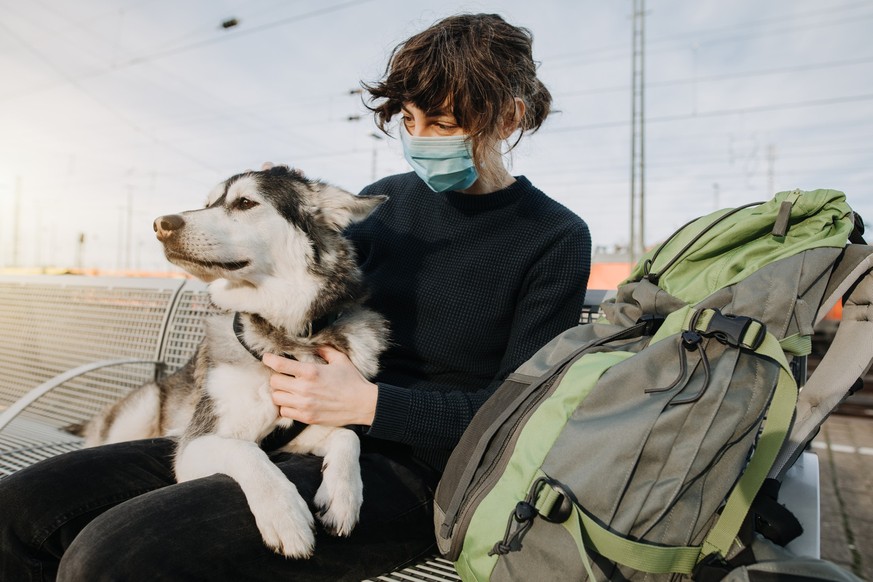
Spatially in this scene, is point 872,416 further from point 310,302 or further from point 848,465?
point 310,302

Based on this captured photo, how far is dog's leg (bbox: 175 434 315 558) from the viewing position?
137cm

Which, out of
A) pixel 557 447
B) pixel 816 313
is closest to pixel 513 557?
pixel 557 447

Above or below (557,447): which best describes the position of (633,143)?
above

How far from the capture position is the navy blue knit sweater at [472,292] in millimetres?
1925

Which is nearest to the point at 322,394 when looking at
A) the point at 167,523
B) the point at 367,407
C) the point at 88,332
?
the point at 367,407

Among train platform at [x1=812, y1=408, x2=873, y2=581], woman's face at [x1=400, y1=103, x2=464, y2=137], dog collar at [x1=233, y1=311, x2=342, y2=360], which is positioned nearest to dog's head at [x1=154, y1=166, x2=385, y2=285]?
dog collar at [x1=233, y1=311, x2=342, y2=360]

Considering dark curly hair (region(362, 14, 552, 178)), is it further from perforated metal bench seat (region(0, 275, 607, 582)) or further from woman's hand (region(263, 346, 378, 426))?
perforated metal bench seat (region(0, 275, 607, 582))

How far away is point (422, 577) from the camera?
1.68 metres

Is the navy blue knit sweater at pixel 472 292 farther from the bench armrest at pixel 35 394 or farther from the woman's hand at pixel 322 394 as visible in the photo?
the bench armrest at pixel 35 394

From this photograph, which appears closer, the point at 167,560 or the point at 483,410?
the point at 167,560

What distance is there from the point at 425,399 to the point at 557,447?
0.58 metres

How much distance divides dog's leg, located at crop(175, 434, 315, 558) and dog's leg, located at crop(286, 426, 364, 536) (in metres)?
0.07

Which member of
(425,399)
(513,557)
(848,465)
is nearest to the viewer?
(513,557)

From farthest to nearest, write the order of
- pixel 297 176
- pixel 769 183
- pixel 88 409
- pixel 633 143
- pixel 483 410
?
pixel 769 183, pixel 633 143, pixel 88 409, pixel 297 176, pixel 483 410
